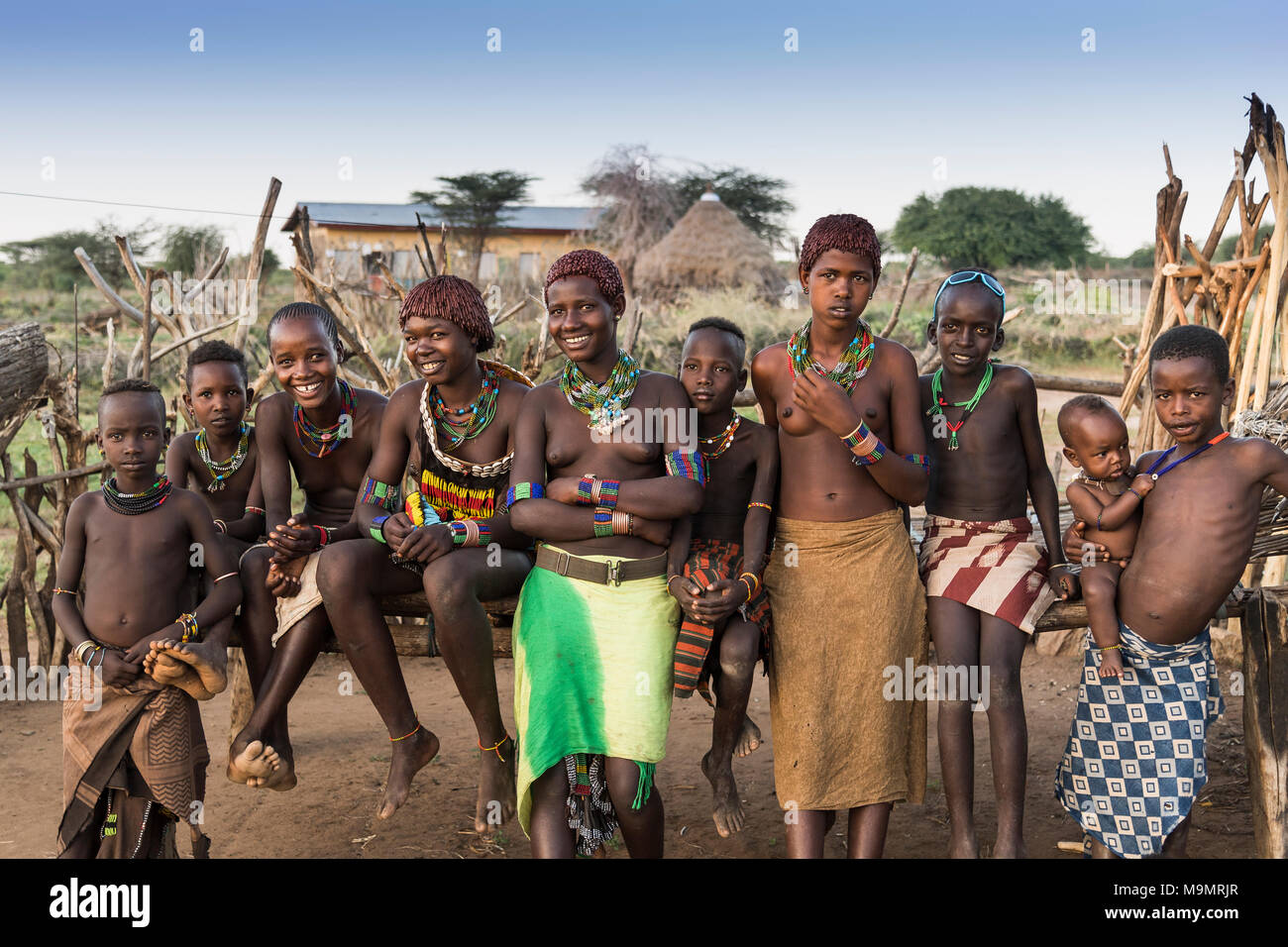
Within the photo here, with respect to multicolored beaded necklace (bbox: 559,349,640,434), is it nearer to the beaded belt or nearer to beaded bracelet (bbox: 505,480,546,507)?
beaded bracelet (bbox: 505,480,546,507)

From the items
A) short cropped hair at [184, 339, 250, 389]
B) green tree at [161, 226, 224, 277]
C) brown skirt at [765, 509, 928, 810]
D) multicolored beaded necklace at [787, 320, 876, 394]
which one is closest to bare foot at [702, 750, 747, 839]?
brown skirt at [765, 509, 928, 810]

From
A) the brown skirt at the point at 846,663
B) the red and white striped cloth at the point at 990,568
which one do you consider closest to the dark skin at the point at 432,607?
the brown skirt at the point at 846,663

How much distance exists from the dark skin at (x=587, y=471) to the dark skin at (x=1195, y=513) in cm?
135

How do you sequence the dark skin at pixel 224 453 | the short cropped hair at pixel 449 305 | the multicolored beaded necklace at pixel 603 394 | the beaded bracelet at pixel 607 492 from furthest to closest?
the dark skin at pixel 224 453
the short cropped hair at pixel 449 305
the multicolored beaded necklace at pixel 603 394
the beaded bracelet at pixel 607 492

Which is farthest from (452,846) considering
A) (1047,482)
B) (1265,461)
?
(1265,461)

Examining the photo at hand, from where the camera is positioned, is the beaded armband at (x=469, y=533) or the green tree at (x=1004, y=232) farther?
the green tree at (x=1004, y=232)

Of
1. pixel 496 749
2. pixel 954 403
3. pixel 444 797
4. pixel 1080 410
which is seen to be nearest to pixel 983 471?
pixel 954 403

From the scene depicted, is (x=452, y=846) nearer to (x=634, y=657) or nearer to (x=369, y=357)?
(x=634, y=657)

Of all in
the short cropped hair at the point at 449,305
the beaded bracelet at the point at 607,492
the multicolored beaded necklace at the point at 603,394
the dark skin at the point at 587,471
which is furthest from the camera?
the short cropped hair at the point at 449,305

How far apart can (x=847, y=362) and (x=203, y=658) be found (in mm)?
2121

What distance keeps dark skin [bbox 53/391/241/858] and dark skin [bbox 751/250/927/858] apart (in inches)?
70.7

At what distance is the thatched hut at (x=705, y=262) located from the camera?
21.2m

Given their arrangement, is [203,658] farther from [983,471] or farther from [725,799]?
[983,471]

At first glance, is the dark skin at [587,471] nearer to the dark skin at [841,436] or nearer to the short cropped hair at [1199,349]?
the dark skin at [841,436]
